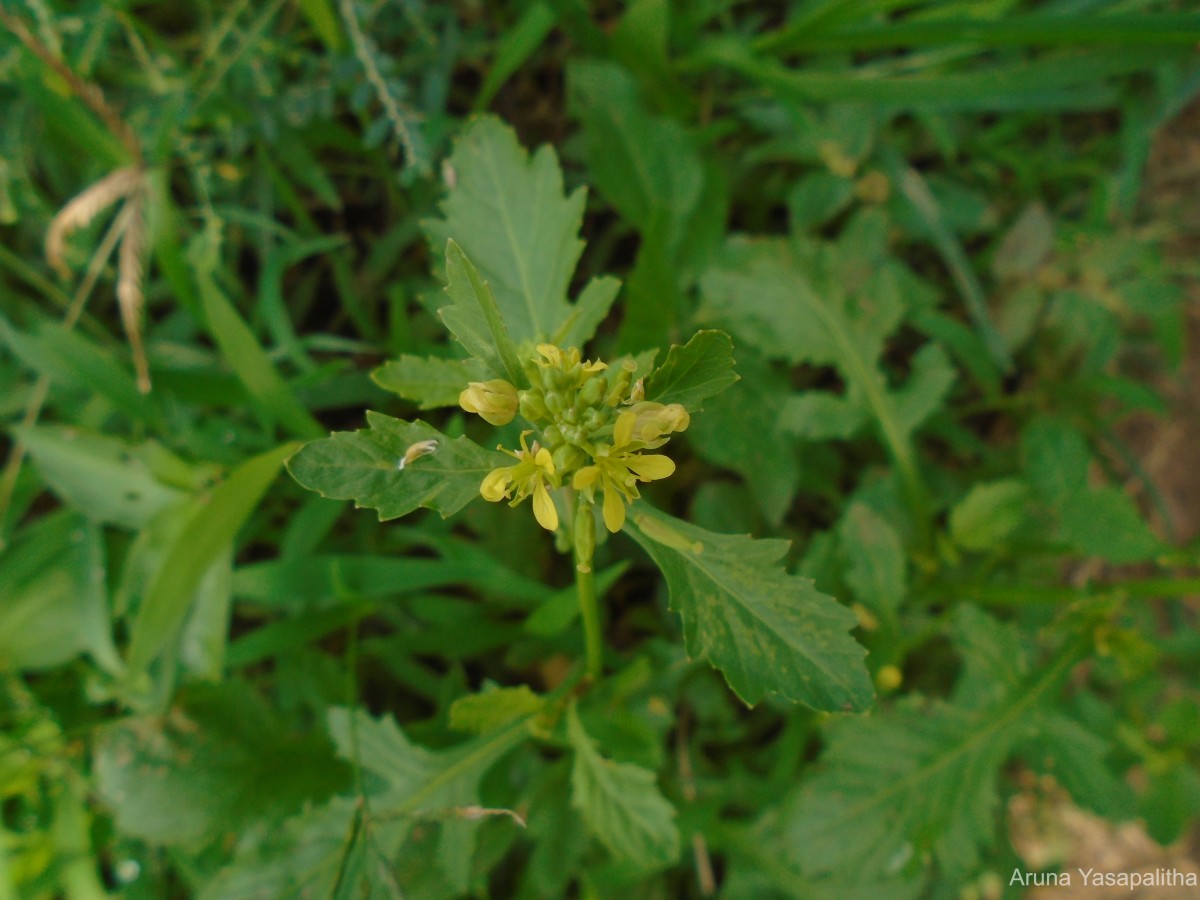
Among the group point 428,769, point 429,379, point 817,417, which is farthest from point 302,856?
point 817,417

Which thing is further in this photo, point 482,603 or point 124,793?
point 482,603

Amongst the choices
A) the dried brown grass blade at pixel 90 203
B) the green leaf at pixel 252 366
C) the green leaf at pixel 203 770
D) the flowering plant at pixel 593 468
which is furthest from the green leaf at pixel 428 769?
the dried brown grass blade at pixel 90 203

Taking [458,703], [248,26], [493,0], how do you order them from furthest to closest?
[493,0]
[248,26]
[458,703]

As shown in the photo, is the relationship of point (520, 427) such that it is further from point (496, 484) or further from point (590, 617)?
point (496, 484)

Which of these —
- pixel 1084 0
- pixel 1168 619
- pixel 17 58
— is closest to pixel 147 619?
pixel 17 58

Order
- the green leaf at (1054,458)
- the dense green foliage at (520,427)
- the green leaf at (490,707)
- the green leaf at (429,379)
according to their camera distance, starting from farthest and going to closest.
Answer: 1. the green leaf at (1054,458)
2. the dense green foliage at (520,427)
3. the green leaf at (490,707)
4. the green leaf at (429,379)

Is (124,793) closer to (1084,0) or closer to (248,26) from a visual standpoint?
(248,26)

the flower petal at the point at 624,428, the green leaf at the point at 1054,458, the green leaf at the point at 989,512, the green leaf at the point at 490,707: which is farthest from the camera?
the green leaf at the point at 1054,458

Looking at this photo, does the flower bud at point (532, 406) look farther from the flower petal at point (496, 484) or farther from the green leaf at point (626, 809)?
the green leaf at point (626, 809)
